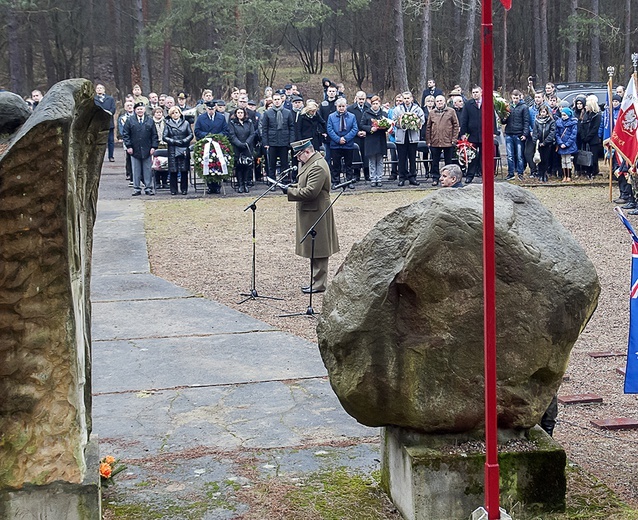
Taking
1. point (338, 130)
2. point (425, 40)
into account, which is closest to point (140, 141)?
point (338, 130)

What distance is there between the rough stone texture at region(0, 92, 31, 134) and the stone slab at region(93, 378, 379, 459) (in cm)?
246

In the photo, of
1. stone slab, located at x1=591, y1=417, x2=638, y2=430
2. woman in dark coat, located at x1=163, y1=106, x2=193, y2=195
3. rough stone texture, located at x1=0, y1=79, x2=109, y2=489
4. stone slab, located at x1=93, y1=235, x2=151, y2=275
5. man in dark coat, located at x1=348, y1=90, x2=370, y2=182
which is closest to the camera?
rough stone texture, located at x1=0, y1=79, x2=109, y2=489

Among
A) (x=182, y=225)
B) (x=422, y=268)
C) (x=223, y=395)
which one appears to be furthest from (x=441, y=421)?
(x=182, y=225)

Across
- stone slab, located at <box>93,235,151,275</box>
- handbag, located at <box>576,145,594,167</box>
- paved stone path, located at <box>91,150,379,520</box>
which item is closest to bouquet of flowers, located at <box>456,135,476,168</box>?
handbag, located at <box>576,145,594,167</box>

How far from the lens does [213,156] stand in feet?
65.0

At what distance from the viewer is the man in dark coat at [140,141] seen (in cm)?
1997

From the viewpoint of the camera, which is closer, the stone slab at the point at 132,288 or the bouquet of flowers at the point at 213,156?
the stone slab at the point at 132,288

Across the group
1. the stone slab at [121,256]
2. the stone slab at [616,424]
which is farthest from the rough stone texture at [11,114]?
the stone slab at [121,256]

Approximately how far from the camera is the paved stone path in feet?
17.3

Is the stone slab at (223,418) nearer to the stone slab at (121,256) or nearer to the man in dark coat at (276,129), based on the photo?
the stone slab at (121,256)

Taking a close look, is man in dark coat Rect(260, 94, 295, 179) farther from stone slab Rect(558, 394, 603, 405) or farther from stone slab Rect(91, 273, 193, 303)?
stone slab Rect(558, 394, 603, 405)

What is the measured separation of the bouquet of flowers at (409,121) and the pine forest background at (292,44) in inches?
580

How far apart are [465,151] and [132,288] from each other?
11179 millimetres

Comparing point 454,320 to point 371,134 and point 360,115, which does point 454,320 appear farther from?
point 360,115
